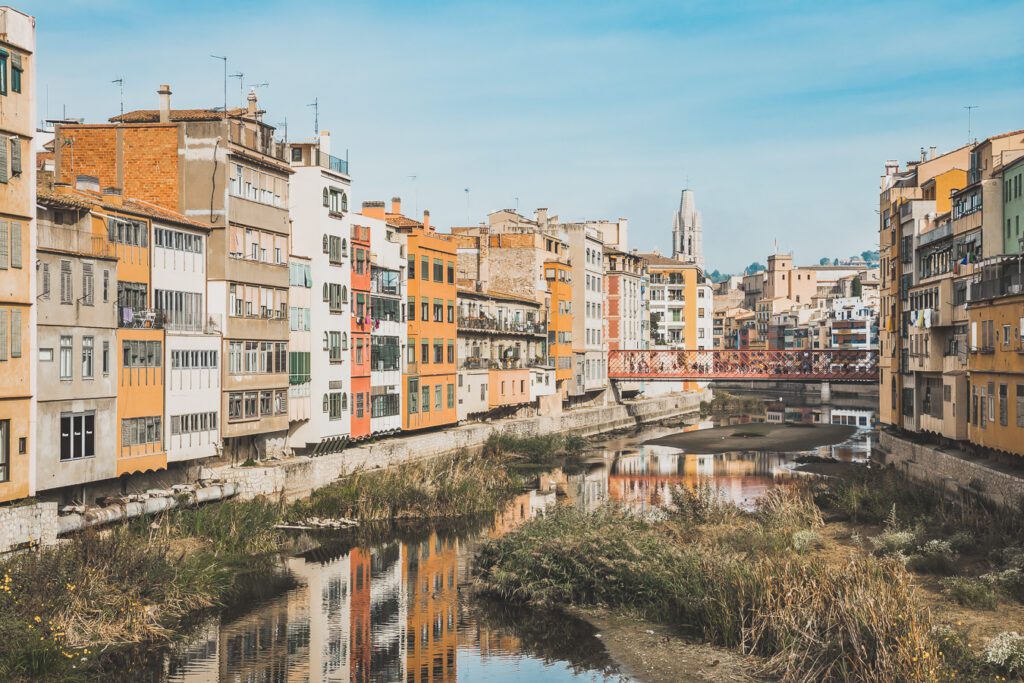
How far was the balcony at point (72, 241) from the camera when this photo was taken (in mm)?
34344

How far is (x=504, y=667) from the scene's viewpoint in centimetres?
2875

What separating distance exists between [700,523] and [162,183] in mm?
21928

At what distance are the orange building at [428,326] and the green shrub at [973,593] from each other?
34.9 meters

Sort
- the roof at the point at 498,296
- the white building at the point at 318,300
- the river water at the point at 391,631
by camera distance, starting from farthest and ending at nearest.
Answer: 1. the roof at the point at 498,296
2. the white building at the point at 318,300
3. the river water at the point at 391,631

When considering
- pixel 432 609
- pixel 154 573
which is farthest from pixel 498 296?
pixel 154 573

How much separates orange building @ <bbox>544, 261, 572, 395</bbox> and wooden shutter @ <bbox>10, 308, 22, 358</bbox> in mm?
56029

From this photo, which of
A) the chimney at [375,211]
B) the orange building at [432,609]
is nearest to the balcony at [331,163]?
the chimney at [375,211]

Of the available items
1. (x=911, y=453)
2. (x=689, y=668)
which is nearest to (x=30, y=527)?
(x=689, y=668)

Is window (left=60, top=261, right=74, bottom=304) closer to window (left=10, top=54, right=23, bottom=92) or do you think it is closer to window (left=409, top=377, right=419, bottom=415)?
window (left=10, top=54, right=23, bottom=92)

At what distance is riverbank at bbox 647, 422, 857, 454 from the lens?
3194 inches

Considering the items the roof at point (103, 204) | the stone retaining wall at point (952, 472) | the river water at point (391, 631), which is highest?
the roof at point (103, 204)

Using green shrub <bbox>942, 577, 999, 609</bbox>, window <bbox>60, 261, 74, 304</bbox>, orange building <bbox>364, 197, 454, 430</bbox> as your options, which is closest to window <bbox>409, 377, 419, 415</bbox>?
orange building <bbox>364, 197, 454, 430</bbox>

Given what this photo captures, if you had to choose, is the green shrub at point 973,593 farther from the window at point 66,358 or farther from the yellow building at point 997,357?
the window at point 66,358

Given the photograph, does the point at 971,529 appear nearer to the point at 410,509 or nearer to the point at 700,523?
the point at 700,523
